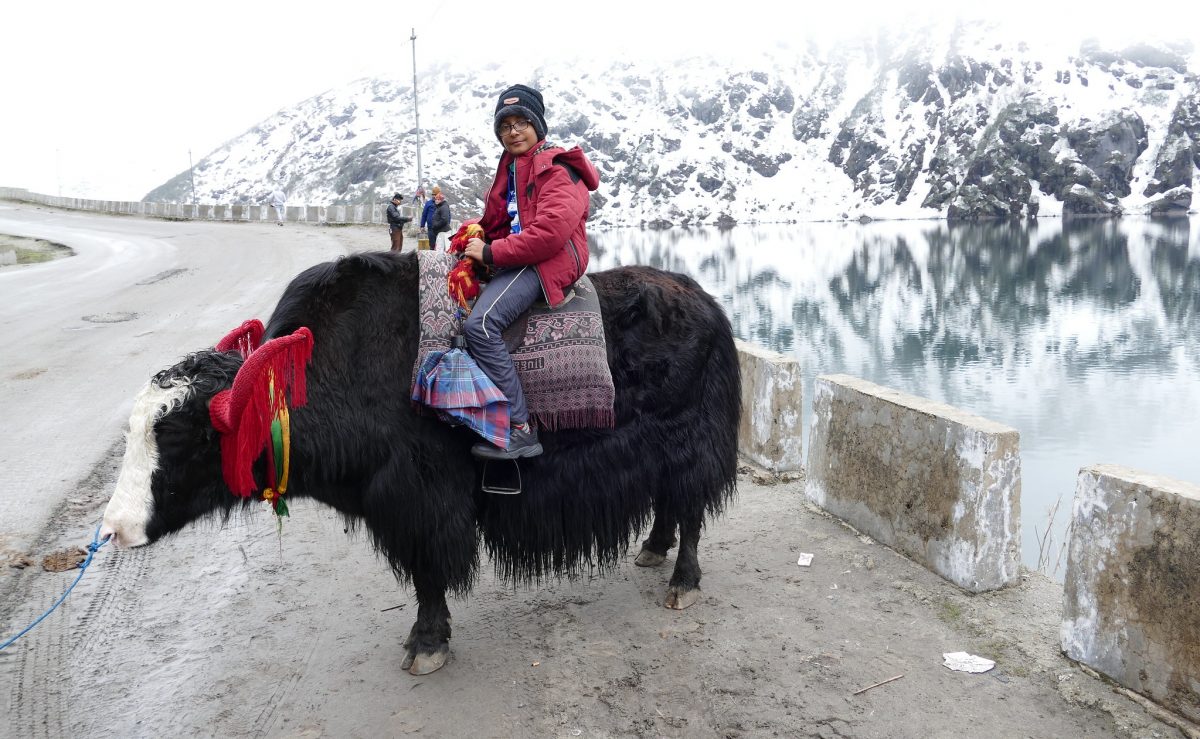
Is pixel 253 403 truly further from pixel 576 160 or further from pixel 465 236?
pixel 576 160

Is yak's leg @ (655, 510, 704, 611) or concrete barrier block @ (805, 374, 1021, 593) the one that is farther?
yak's leg @ (655, 510, 704, 611)

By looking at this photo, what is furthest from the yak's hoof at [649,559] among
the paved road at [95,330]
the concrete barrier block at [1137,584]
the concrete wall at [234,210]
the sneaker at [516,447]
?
the concrete wall at [234,210]

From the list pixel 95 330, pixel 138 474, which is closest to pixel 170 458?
pixel 138 474

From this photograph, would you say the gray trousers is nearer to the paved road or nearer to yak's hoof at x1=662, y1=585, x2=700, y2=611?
yak's hoof at x1=662, y1=585, x2=700, y2=611

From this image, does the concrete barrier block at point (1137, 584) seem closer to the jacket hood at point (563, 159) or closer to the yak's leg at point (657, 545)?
the yak's leg at point (657, 545)

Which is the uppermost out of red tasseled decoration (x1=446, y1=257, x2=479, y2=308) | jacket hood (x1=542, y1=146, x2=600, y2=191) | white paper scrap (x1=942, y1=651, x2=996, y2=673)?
jacket hood (x1=542, y1=146, x2=600, y2=191)

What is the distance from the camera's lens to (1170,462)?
501 inches

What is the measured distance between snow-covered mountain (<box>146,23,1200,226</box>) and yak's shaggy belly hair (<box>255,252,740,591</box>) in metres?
84.3

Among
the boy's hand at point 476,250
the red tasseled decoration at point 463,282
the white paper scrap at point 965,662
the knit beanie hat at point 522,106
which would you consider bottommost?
the white paper scrap at point 965,662

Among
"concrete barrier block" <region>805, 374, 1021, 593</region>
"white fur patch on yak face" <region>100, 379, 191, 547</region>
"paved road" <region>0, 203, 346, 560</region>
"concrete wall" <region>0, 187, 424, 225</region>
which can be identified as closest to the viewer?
"white fur patch on yak face" <region>100, 379, 191, 547</region>

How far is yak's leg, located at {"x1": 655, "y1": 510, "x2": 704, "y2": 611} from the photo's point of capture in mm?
3447

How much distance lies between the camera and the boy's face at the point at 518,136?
10.1 feet

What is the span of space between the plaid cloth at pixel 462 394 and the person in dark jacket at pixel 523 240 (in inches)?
2.5

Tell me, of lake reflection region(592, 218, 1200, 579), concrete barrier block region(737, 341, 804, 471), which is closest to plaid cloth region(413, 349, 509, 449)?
concrete barrier block region(737, 341, 804, 471)
